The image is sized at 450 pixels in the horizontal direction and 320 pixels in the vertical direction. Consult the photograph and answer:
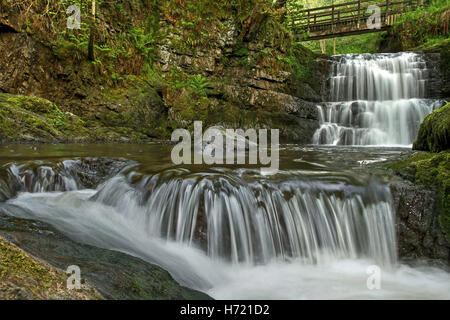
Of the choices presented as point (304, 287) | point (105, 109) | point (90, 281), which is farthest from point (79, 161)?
point (105, 109)

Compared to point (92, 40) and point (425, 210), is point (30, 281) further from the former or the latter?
point (92, 40)

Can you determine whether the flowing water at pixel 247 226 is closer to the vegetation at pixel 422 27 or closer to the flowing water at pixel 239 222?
the flowing water at pixel 239 222

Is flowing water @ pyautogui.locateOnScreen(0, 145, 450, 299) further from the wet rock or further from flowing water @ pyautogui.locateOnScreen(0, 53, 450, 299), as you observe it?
the wet rock

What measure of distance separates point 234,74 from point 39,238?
11541 millimetres

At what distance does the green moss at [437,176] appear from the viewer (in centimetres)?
333

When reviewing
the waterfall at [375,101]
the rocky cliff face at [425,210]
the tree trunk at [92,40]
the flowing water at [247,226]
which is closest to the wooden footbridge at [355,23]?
the waterfall at [375,101]

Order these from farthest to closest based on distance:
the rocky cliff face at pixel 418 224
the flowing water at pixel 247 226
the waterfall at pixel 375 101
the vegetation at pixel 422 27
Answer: the vegetation at pixel 422 27 → the waterfall at pixel 375 101 → the rocky cliff face at pixel 418 224 → the flowing water at pixel 247 226

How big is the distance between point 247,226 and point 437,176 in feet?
7.80

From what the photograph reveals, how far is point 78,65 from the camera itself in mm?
10234

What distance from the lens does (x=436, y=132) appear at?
4.52m

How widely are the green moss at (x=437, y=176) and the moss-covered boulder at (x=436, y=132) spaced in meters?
0.62

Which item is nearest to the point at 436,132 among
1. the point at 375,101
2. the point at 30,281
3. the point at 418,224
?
the point at 418,224
